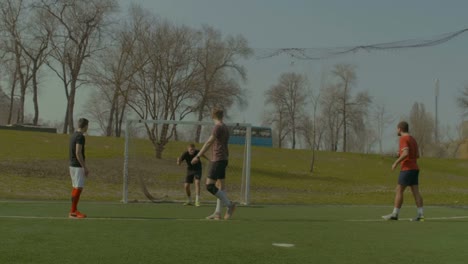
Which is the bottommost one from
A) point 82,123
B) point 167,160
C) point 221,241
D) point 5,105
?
point 221,241

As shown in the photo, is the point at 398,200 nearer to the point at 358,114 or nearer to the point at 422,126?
the point at 358,114

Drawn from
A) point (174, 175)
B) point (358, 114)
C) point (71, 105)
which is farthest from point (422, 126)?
point (174, 175)

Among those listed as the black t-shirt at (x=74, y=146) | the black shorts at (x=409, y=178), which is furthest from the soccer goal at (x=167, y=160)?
the black shorts at (x=409, y=178)

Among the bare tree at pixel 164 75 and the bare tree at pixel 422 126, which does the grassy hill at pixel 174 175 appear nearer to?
the bare tree at pixel 164 75

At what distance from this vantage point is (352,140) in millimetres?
82500

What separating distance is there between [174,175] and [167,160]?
0.94 m

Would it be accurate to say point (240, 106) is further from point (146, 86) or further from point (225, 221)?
point (225, 221)

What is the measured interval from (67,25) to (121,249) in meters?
50.4

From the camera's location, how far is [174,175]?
2494 cm

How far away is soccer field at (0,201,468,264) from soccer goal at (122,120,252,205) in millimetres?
7472

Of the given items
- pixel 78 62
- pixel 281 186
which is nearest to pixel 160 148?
pixel 281 186

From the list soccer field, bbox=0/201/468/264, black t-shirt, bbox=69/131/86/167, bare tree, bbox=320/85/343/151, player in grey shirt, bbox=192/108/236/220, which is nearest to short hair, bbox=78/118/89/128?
black t-shirt, bbox=69/131/86/167

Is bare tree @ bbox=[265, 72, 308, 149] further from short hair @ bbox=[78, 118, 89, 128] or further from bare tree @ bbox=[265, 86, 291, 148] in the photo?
short hair @ bbox=[78, 118, 89, 128]

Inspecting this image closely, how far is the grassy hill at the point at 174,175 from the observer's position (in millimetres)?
20953
